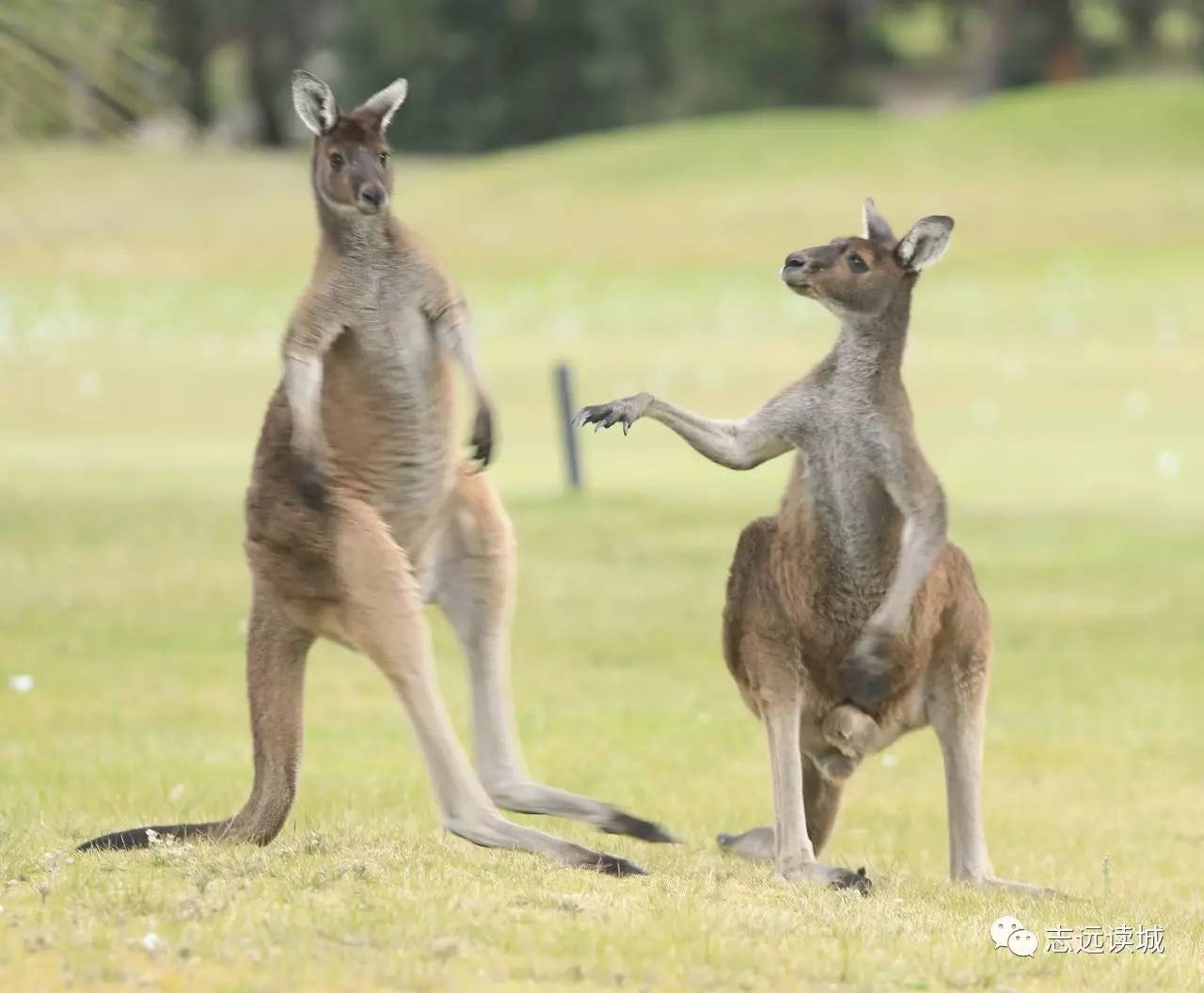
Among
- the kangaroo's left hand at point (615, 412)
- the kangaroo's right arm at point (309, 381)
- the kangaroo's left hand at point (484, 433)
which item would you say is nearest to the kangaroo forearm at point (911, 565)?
the kangaroo's left hand at point (615, 412)

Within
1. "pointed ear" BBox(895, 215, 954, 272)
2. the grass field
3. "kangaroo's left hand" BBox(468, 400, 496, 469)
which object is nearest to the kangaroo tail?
the grass field

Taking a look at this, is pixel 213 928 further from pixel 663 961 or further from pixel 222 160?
pixel 222 160

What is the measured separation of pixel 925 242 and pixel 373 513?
147 cm

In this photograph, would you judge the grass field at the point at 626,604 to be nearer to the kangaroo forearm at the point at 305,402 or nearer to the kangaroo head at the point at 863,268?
the kangaroo forearm at the point at 305,402

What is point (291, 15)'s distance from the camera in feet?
180

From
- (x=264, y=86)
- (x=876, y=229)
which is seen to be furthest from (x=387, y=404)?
(x=264, y=86)

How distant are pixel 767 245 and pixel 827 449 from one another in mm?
28661

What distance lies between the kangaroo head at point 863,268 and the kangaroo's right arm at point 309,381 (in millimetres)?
1114

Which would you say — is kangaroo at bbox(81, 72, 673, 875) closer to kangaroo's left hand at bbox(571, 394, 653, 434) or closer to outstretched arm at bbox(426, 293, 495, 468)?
outstretched arm at bbox(426, 293, 495, 468)

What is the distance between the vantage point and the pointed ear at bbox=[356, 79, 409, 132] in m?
5.68

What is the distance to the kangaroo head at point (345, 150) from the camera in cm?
559

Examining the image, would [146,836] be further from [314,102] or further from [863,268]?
[863,268]

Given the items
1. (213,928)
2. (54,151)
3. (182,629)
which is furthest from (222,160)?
(213,928)

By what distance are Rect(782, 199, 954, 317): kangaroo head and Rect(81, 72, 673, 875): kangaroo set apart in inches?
33.0
